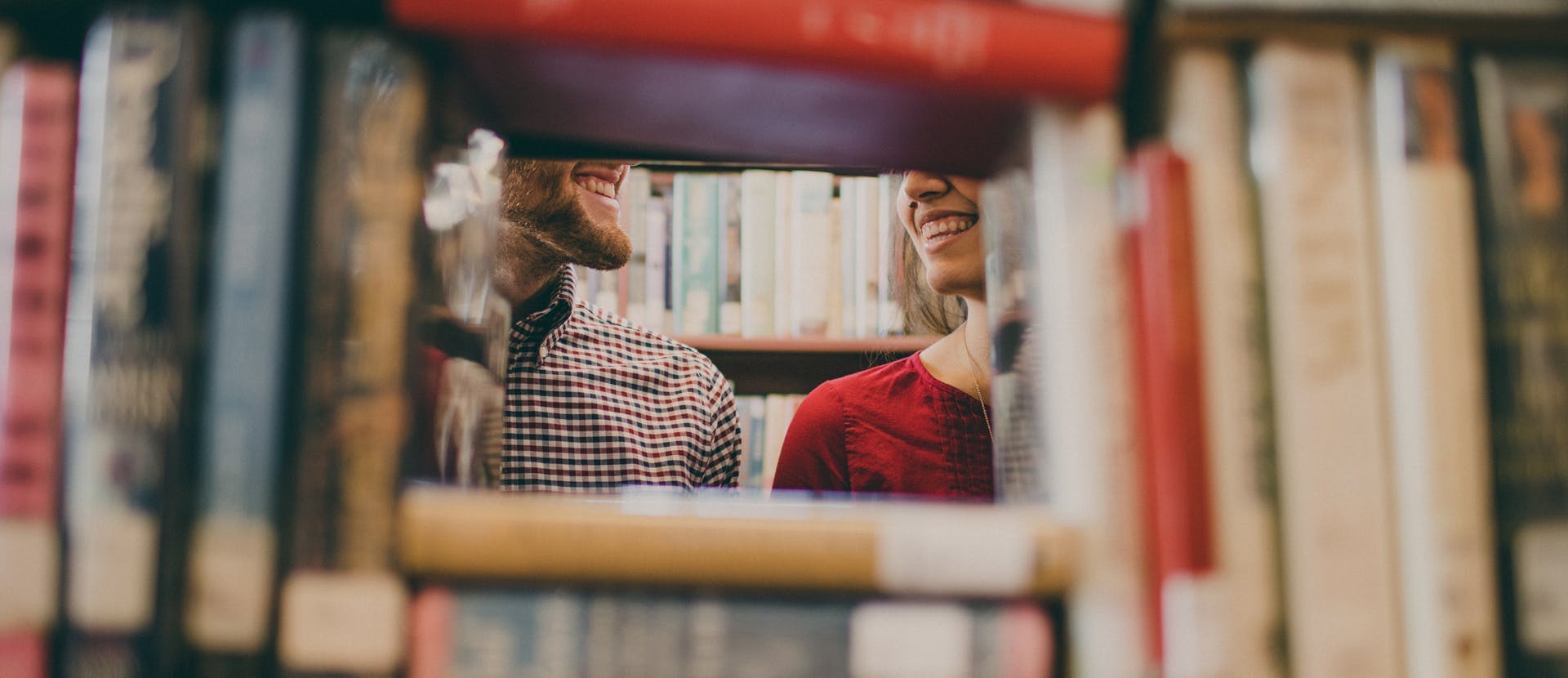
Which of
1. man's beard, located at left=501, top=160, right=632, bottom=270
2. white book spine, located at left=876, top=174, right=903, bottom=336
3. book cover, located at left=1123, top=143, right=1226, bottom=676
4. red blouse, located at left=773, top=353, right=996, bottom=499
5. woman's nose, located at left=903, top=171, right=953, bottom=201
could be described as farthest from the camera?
white book spine, located at left=876, top=174, right=903, bottom=336

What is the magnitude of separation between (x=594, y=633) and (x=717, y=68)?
208 mm

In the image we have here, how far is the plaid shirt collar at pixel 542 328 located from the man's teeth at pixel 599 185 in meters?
0.11

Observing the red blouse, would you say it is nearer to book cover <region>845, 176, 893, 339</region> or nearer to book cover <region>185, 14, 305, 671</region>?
book cover <region>845, 176, 893, 339</region>

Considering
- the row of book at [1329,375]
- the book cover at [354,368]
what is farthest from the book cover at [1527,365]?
the book cover at [354,368]

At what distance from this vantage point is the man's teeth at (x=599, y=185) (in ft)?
3.58

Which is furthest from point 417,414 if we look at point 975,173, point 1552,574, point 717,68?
point 1552,574

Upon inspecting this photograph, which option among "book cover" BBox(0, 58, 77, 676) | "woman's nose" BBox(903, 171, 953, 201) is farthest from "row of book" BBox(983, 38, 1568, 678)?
"woman's nose" BBox(903, 171, 953, 201)

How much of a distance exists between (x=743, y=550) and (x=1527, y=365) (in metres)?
0.28

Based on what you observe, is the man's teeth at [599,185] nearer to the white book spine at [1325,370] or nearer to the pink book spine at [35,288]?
the pink book spine at [35,288]

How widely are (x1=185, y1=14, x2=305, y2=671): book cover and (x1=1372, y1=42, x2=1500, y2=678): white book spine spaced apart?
0.39 meters

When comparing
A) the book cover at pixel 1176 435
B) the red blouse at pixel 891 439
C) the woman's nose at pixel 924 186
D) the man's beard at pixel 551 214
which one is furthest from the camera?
the man's beard at pixel 551 214

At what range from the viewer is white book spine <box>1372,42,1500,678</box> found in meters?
0.28

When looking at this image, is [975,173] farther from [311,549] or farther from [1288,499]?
[311,549]

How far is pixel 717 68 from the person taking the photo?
12.2 inches
